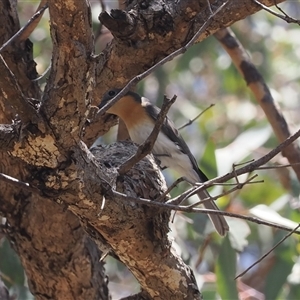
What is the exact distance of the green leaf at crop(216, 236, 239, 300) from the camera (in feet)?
11.4

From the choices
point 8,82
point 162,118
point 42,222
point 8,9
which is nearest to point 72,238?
point 42,222

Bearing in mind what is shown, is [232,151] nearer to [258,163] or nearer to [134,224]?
[134,224]

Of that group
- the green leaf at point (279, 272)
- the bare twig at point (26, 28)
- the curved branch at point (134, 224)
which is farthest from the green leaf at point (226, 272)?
the bare twig at point (26, 28)

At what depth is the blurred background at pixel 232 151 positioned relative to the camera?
3922 mm

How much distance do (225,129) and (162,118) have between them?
4.90 m

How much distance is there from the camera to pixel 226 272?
3.66 m

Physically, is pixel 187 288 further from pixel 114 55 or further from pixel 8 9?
pixel 8 9

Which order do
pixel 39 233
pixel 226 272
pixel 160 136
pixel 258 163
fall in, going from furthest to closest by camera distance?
pixel 160 136 < pixel 226 272 < pixel 39 233 < pixel 258 163

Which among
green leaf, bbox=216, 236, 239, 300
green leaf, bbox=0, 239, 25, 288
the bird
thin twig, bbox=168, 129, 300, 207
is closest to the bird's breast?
the bird

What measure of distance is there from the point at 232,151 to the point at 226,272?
1213mm

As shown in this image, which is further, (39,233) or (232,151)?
(232,151)

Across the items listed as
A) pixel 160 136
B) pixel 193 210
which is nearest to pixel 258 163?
pixel 193 210

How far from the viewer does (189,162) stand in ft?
14.0

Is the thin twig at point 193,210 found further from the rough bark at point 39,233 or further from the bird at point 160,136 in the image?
the bird at point 160,136
